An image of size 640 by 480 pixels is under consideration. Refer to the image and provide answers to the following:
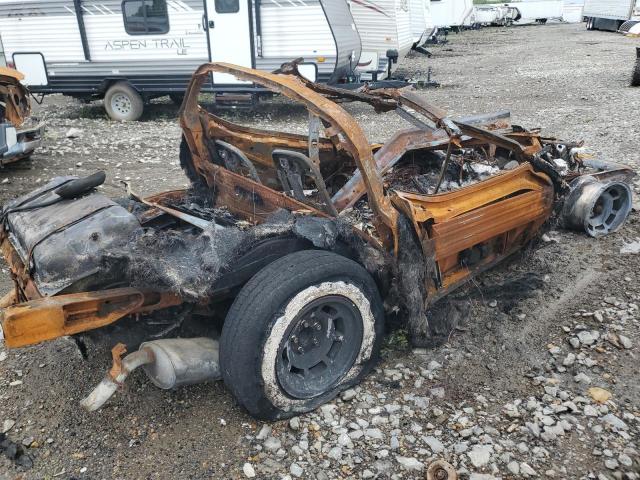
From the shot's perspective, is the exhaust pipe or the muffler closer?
the exhaust pipe

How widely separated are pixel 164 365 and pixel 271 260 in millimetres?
787

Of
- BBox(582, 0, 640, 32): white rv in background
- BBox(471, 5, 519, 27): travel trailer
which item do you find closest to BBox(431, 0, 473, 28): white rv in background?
BBox(471, 5, 519, 27): travel trailer

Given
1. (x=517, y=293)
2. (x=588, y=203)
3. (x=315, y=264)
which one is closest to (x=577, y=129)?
(x=588, y=203)

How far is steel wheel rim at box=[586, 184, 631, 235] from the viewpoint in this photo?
4863mm

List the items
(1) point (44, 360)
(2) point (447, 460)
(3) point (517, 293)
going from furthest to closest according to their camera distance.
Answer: (3) point (517, 293) → (1) point (44, 360) → (2) point (447, 460)

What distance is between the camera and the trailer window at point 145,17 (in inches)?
392

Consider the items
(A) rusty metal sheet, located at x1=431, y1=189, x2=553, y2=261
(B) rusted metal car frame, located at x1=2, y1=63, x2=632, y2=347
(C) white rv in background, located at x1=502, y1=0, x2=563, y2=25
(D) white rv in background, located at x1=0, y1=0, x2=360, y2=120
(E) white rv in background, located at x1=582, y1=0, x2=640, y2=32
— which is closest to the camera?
(B) rusted metal car frame, located at x1=2, y1=63, x2=632, y2=347

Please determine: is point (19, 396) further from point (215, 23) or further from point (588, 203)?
point (215, 23)

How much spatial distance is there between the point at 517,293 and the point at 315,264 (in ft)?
6.60

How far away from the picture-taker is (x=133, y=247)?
9.14ft

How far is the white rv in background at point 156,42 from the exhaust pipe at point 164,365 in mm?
8044

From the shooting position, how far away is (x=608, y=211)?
492 cm

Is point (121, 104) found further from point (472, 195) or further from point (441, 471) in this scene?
point (441, 471)

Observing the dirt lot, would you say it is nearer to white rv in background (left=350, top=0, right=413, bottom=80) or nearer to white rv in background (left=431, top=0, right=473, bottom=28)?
white rv in background (left=350, top=0, right=413, bottom=80)
